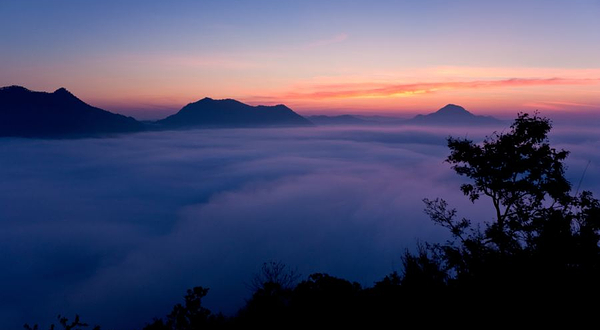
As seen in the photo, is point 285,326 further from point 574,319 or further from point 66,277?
point 66,277

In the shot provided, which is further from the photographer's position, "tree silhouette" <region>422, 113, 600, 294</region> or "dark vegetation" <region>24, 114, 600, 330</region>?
"tree silhouette" <region>422, 113, 600, 294</region>

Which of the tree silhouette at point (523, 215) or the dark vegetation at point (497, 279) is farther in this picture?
the tree silhouette at point (523, 215)

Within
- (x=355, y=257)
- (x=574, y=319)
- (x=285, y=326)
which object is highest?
(x=574, y=319)

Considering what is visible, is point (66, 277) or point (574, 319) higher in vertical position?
point (574, 319)

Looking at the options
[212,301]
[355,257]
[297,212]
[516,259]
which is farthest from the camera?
[297,212]

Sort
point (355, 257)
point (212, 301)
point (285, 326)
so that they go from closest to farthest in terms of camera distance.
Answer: point (285, 326), point (212, 301), point (355, 257)

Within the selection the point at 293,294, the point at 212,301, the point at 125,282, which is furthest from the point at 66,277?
the point at 293,294

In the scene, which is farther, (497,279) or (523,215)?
(523,215)

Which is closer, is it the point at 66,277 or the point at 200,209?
the point at 66,277

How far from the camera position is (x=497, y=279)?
9.67 metres

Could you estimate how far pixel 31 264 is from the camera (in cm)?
9750

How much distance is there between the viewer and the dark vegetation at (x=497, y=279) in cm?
855

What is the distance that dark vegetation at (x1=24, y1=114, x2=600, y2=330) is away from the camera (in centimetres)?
855

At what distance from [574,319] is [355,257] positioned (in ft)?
297
